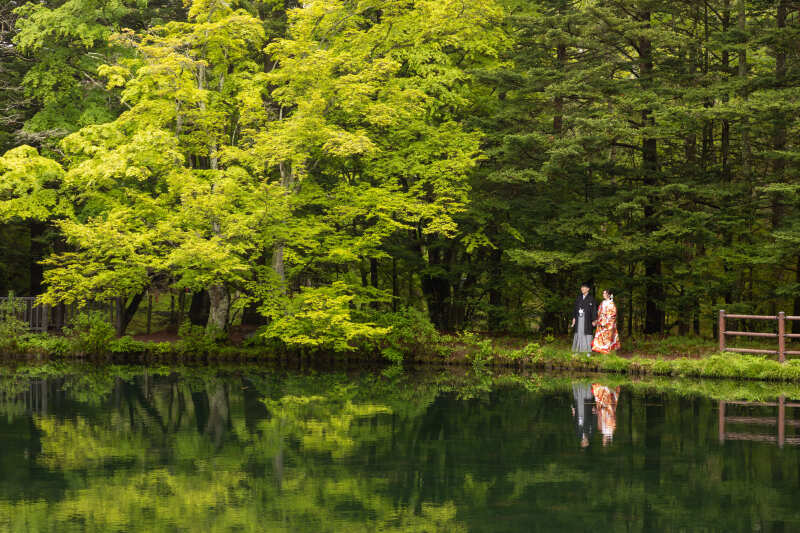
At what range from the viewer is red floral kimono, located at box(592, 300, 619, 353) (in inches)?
840

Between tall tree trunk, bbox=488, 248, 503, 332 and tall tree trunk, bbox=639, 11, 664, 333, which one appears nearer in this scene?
tall tree trunk, bbox=639, 11, 664, 333

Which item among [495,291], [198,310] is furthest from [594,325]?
[198,310]

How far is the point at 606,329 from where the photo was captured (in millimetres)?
21422

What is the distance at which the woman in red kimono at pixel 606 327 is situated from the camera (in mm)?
21328

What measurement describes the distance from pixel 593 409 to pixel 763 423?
2.69m

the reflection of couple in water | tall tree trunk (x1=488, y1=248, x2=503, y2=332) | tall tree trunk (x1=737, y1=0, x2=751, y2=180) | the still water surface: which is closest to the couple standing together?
the reflection of couple in water

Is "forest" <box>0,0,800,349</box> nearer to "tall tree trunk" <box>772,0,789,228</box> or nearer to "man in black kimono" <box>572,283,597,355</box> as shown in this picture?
"tall tree trunk" <box>772,0,789,228</box>

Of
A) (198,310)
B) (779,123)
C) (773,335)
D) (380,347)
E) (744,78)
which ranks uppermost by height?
(744,78)

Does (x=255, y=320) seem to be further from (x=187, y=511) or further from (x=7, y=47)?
(x=187, y=511)

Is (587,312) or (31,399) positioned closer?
(31,399)

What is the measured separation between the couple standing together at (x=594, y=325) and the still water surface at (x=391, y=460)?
3858 mm

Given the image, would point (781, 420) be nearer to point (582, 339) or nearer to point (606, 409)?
point (606, 409)

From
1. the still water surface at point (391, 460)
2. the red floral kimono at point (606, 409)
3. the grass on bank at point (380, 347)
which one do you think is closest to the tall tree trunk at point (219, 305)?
the grass on bank at point (380, 347)

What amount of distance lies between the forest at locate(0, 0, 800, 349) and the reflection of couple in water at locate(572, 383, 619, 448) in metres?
5.81
